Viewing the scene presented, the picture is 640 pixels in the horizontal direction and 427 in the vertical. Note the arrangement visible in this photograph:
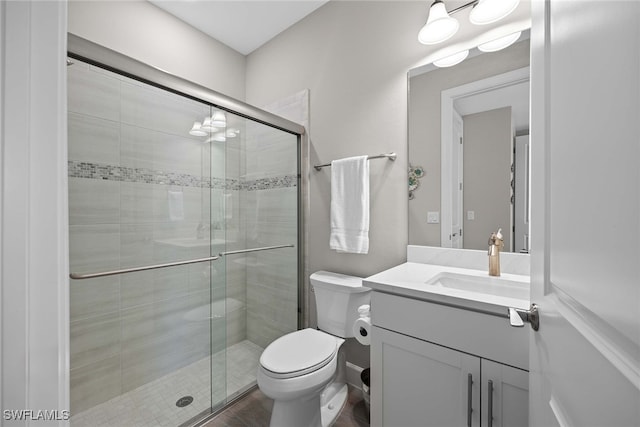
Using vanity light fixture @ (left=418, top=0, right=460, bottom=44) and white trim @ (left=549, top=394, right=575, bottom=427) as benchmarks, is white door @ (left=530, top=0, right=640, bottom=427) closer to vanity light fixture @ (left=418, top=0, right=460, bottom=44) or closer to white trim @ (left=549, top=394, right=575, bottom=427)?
white trim @ (left=549, top=394, right=575, bottom=427)

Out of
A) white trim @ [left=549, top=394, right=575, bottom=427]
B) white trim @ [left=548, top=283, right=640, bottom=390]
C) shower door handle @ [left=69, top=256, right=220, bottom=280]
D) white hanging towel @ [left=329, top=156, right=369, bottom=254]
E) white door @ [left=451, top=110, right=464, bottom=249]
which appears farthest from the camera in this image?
white hanging towel @ [left=329, top=156, right=369, bottom=254]

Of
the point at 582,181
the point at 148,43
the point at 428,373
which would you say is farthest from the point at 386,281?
the point at 148,43

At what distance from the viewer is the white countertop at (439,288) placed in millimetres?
863

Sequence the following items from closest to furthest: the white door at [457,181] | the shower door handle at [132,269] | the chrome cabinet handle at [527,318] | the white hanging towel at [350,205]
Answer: the chrome cabinet handle at [527,318] → the shower door handle at [132,269] → the white door at [457,181] → the white hanging towel at [350,205]

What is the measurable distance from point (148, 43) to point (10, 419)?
86.2 inches

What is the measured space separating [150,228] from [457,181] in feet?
5.39

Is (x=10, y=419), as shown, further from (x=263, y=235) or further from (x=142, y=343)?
(x=263, y=235)

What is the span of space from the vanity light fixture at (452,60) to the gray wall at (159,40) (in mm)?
1769

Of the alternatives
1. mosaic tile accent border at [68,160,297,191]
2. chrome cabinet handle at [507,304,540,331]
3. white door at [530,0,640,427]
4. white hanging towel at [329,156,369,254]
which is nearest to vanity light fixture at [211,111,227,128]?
mosaic tile accent border at [68,160,297,191]

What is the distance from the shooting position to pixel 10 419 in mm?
497

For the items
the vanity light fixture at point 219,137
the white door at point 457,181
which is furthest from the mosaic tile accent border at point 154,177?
the white door at point 457,181

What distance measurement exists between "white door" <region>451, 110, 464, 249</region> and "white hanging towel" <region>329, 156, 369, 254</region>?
0.47 m

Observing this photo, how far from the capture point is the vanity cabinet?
83 cm

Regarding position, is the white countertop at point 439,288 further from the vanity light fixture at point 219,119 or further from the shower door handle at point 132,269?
the vanity light fixture at point 219,119
